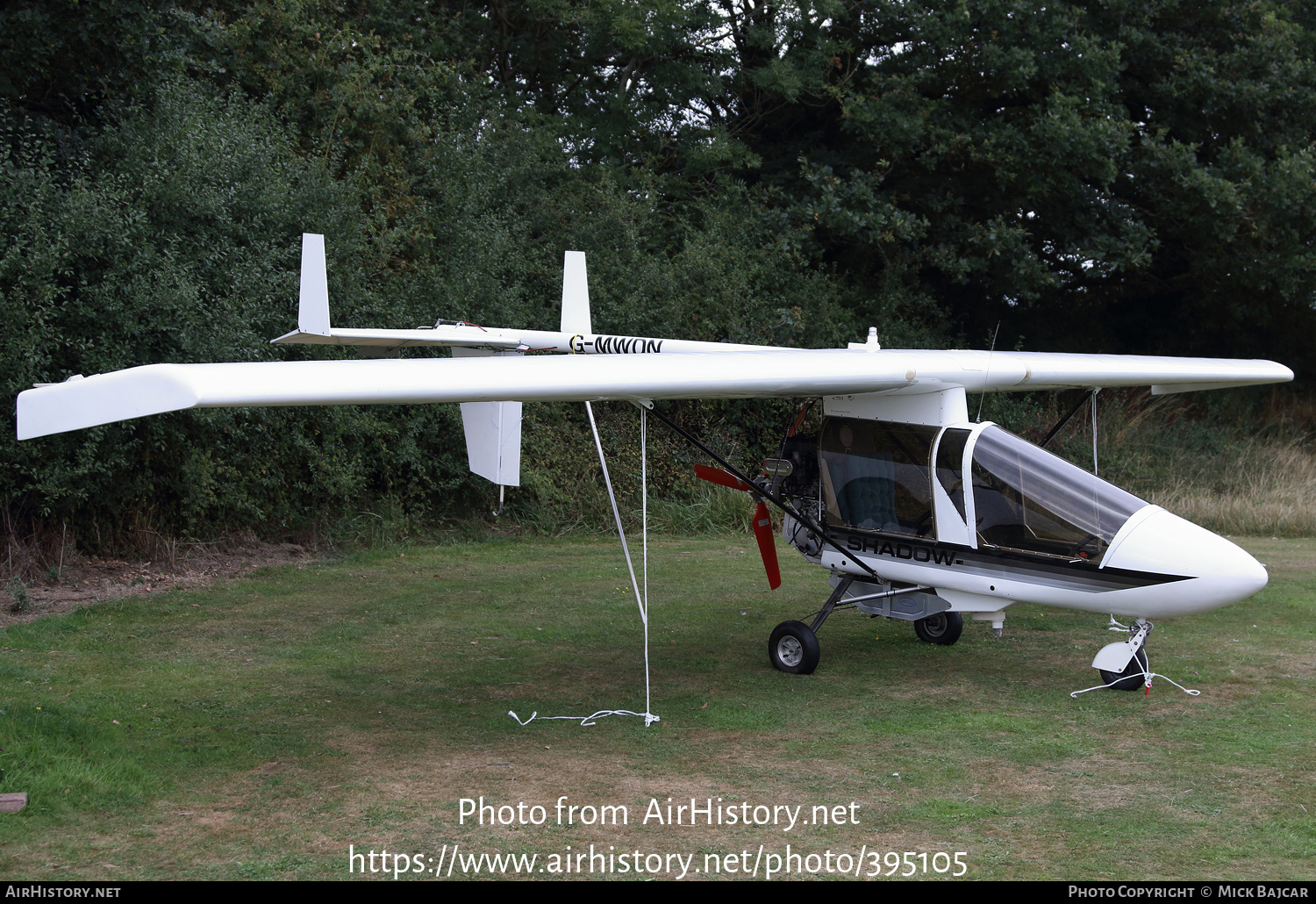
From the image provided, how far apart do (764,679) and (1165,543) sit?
2810 mm

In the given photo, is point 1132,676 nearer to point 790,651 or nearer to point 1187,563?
point 1187,563

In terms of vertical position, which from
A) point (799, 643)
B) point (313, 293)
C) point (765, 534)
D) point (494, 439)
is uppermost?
point (313, 293)

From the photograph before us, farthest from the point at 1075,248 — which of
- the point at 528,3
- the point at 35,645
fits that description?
the point at 35,645

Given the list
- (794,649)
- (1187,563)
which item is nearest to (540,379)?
(794,649)

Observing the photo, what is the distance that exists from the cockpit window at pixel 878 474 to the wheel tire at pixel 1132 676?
5.19 ft

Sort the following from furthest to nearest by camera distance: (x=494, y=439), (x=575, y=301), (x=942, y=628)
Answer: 1. (x=575, y=301)
2. (x=494, y=439)
3. (x=942, y=628)

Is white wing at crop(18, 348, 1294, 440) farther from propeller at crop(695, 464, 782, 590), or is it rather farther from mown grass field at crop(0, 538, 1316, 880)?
mown grass field at crop(0, 538, 1316, 880)

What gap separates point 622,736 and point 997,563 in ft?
8.80

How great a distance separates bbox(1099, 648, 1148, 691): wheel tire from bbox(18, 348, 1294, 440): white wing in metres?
2.16

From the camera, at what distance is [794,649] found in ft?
25.7

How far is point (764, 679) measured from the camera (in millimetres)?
7668

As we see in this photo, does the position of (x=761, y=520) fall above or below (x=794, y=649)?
above

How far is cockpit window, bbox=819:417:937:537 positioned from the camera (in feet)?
24.3

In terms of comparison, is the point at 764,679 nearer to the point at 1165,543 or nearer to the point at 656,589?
the point at 1165,543
